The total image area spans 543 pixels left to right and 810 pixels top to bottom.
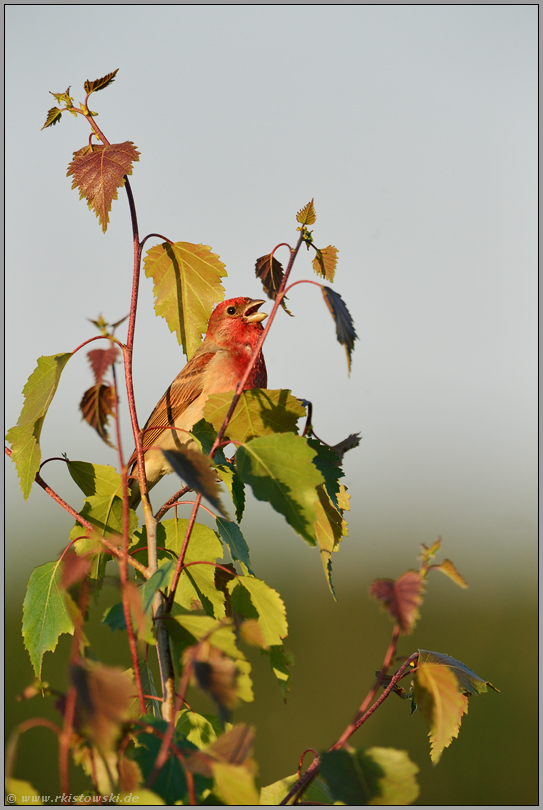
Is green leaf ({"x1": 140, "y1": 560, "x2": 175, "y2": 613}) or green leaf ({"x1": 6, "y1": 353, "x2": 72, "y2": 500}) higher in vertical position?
green leaf ({"x1": 6, "y1": 353, "x2": 72, "y2": 500})

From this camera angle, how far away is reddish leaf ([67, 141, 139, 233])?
5.92ft

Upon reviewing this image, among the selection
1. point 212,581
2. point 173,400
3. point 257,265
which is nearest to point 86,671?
point 212,581

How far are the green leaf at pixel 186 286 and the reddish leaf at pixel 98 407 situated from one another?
0.66 metres

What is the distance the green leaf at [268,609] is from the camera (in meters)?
1.61

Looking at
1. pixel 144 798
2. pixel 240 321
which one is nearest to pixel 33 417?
pixel 144 798

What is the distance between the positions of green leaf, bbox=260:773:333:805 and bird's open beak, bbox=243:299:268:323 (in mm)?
2844

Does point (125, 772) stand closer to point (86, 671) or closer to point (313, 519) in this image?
point (86, 671)

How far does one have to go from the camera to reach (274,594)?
1627mm

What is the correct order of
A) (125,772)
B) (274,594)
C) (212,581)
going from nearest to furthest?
(125,772) < (274,594) < (212,581)

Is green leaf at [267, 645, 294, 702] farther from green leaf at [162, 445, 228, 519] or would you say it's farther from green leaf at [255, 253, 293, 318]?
green leaf at [255, 253, 293, 318]

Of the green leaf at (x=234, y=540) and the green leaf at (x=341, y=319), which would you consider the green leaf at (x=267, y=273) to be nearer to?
the green leaf at (x=341, y=319)

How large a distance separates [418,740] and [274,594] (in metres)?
9.71

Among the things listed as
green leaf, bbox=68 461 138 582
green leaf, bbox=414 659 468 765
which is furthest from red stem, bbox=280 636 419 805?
green leaf, bbox=68 461 138 582

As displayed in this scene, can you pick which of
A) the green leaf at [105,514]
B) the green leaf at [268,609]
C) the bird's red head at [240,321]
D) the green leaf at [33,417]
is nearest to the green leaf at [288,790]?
the green leaf at [268,609]
